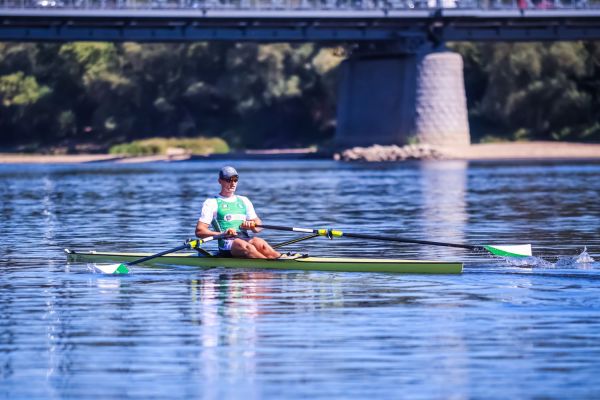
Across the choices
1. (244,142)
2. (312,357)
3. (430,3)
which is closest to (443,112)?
(430,3)

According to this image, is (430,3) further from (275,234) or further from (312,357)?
(312,357)

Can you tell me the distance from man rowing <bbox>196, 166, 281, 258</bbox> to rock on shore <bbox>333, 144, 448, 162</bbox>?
60913 millimetres

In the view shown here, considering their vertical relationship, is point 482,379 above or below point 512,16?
below

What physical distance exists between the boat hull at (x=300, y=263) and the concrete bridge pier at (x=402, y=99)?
60.4 metres

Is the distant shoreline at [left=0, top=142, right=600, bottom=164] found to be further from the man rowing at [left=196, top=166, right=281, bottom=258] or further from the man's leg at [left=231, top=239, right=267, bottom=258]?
the man's leg at [left=231, top=239, right=267, bottom=258]

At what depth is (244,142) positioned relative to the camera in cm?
10331

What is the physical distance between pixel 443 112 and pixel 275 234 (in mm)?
52851

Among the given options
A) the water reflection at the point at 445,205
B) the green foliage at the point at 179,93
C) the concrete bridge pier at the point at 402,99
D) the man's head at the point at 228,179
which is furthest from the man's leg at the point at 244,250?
A: the green foliage at the point at 179,93

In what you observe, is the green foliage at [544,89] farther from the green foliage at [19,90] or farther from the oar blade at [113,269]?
the oar blade at [113,269]

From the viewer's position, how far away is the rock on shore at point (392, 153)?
267 feet

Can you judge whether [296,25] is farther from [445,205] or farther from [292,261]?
[292,261]

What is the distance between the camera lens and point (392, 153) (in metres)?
83.4

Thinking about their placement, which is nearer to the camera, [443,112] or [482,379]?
[482,379]

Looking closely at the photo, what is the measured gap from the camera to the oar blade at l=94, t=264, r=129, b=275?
20.7 meters
